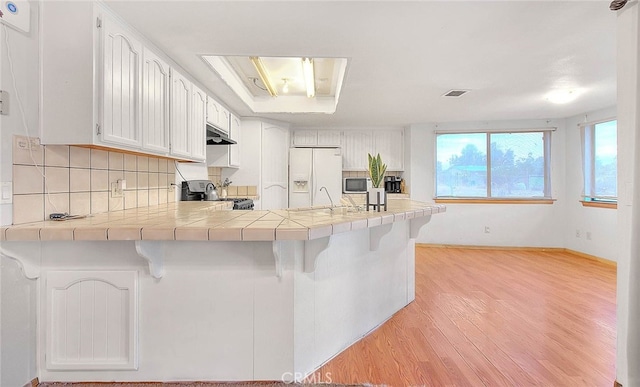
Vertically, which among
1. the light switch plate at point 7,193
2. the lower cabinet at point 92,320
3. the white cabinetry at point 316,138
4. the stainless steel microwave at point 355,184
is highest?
the white cabinetry at point 316,138

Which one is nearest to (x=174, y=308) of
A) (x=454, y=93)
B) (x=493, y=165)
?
(x=454, y=93)

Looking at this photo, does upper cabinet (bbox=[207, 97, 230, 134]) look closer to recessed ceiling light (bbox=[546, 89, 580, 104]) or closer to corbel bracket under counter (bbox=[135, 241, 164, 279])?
corbel bracket under counter (bbox=[135, 241, 164, 279])

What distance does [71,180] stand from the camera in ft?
6.07

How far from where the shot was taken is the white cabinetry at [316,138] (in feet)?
17.9

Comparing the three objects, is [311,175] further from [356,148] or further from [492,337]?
[492,337]

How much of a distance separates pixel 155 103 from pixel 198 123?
77 cm

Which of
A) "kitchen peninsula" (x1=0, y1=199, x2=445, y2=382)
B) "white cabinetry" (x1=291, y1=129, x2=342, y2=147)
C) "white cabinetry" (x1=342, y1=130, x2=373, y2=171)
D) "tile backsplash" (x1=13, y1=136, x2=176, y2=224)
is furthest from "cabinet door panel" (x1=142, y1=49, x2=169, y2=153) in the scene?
"white cabinetry" (x1=342, y1=130, x2=373, y2=171)

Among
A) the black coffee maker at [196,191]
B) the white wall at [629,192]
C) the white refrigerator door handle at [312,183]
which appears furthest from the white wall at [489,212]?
the white wall at [629,192]

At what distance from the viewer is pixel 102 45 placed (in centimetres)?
175

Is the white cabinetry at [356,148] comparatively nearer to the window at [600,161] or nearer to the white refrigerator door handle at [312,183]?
the white refrigerator door handle at [312,183]

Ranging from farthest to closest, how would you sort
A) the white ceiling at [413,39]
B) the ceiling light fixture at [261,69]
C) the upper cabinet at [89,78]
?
the ceiling light fixture at [261,69] < the white ceiling at [413,39] < the upper cabinet at [89,78]

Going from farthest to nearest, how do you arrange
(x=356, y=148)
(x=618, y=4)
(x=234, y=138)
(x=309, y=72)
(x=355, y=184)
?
1. (x=356, y=148)
2. (x=355, y=184)
3. (x=234, y=138)
4. (x=309, y=72)
5. (x=618, y=4)

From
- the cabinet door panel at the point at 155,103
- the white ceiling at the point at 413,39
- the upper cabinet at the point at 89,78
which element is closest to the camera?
the upper cabinet at the point at 89,78

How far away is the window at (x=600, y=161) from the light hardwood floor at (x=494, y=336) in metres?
1.31
